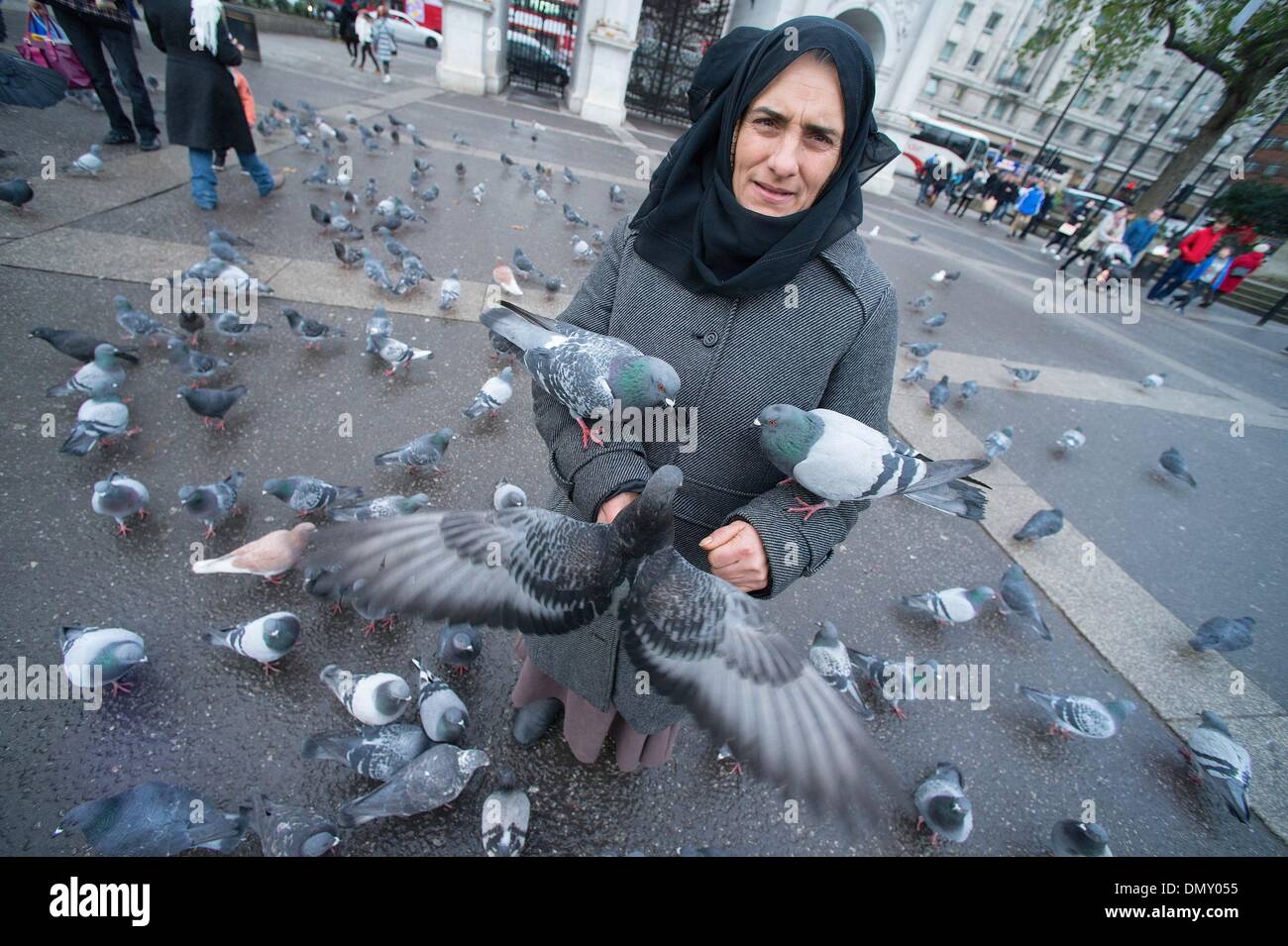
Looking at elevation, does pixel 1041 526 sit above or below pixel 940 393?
below

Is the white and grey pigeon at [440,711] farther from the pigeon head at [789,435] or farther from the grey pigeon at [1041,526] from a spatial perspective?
the grey pigeon at [1041,526]

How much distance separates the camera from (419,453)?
3621 mm

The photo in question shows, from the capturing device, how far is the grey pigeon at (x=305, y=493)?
3186mm

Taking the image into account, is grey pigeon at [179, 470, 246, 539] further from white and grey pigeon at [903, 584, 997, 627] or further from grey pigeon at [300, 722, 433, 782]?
white and grey pigeon at [903, 584, 997, 627]

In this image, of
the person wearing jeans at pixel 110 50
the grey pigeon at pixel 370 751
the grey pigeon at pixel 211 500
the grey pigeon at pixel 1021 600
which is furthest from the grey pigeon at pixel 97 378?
the grey pigeon at pixel 1021 600

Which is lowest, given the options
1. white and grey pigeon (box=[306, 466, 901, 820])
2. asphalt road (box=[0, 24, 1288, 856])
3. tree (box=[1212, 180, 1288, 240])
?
asphalt road (box=[0, 24, 1288, 856])

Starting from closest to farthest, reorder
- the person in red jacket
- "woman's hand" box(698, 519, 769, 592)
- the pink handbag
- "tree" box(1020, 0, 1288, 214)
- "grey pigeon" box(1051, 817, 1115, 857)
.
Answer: "woman's hand" box(698, 519, 769, 592) < "grey pigeon" box(1051, 817, 1115, 857) < the pink handbag < the person in red jacket < "tree" box(1020, 0, 1288, 214)

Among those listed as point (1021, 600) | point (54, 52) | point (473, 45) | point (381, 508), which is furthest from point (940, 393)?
point (473, 45)

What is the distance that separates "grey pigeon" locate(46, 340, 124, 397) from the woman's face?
4458 millimetres

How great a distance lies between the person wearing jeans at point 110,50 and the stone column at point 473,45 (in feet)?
39.0

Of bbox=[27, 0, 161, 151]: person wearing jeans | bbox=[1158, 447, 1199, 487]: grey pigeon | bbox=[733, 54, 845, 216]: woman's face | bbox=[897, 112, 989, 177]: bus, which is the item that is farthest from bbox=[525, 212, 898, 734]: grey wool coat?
bbox=[897, 112, 989, 177]: bus

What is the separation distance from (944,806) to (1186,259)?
2105 cm

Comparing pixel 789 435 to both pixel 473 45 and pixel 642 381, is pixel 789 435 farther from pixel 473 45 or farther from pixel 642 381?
pixel 473 45

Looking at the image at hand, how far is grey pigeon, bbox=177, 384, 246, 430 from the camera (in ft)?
11.4
